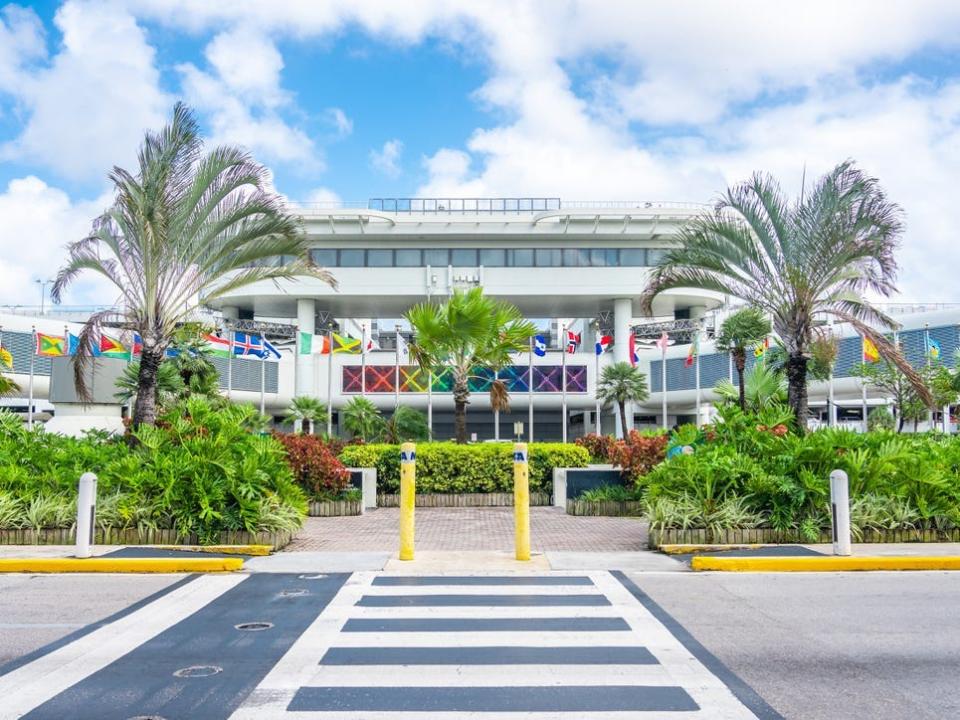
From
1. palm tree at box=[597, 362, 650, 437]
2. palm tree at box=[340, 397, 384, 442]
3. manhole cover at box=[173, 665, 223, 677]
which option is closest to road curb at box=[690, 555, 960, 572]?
manhole cover at box=[173, 665, 223, 677]

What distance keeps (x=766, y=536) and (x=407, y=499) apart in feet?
16.8

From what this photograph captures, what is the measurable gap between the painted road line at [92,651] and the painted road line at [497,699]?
5.66 feet

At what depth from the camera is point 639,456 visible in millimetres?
17703

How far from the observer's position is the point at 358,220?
48.7 meters

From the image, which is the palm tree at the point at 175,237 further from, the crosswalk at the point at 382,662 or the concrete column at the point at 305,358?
the concrete column at the point at 305,358

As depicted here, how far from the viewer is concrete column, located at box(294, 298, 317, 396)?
51875mm

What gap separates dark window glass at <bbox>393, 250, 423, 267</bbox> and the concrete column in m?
5.84

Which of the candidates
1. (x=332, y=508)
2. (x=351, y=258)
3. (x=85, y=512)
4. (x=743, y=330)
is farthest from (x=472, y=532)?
(x=351, y=258)

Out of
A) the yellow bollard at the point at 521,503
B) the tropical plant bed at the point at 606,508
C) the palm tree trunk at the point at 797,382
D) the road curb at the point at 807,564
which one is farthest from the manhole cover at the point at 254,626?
the palm tree trunk at the point at 797,382

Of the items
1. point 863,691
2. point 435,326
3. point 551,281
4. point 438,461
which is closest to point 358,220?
point 551,281

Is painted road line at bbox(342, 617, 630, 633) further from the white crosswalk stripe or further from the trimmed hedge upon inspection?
the trimmed hedge

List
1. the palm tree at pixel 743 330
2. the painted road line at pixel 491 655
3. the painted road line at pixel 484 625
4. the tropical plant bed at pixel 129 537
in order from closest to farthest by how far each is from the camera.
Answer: the painted road line at pixel 491 655 → the painted road line at pixel 484 625 → the tropical plant bed at pixel 129 537 → the palm tree at pixel 743 330

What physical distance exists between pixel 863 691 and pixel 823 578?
14.9 ft

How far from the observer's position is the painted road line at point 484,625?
760cm
